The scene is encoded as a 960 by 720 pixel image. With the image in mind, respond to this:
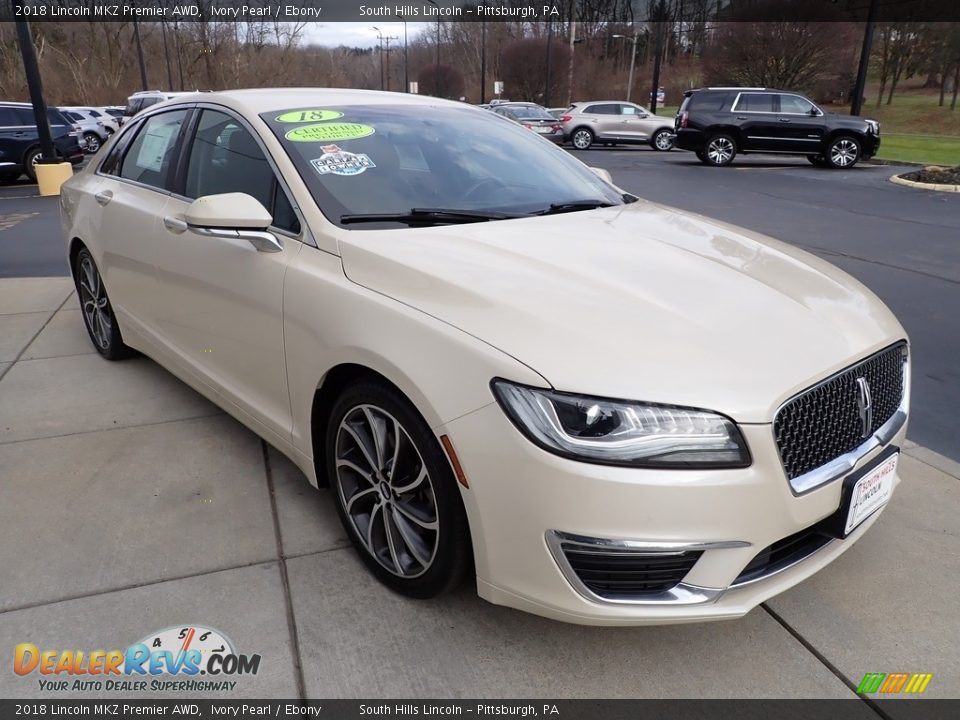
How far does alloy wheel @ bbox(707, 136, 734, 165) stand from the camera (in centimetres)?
1861

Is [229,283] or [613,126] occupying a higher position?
[229,283]

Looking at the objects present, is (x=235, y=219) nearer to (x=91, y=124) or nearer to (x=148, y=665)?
(x=148, y=665)

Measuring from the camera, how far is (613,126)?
985 inches

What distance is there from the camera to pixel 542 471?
5.98 feet

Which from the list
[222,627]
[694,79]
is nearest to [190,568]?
[222,627]

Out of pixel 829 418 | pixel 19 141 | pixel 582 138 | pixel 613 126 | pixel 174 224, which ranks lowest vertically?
pixel 582 138

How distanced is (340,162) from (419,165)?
1.10ft

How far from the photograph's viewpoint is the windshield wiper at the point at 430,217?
2.63 meters

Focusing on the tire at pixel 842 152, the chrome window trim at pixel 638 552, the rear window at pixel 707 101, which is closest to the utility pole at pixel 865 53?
the tire at pixel 842 152

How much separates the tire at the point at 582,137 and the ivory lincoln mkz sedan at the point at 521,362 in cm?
2276

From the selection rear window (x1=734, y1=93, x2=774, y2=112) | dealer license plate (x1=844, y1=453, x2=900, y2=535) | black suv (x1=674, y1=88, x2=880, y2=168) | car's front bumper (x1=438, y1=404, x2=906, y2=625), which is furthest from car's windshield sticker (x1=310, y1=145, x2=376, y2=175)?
rear window (x1=734, y1=93, x2=774, y2=112)

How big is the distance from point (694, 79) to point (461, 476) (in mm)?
65047

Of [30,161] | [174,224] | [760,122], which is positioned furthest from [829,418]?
[760,122]
